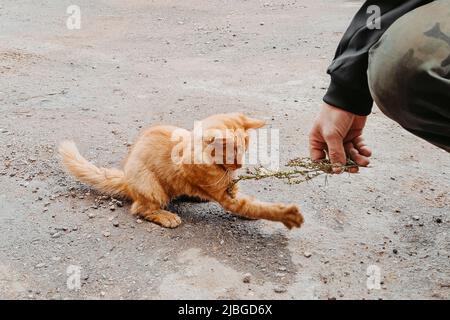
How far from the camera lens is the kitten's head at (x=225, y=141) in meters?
2.38

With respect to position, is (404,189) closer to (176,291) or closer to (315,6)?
(176,291)

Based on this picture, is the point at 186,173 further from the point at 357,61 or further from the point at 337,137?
the point at 357,61

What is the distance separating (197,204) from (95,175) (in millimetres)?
604

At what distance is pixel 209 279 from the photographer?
7.38 feet

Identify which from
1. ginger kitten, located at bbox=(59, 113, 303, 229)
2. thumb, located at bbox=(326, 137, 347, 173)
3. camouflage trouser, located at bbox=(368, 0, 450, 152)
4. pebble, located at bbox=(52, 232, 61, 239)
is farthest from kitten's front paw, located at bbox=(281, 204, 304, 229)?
pebble, located at bbox=(52, 232, 61, 239)

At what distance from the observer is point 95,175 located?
9.46ft

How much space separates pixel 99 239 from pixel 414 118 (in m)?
1.60

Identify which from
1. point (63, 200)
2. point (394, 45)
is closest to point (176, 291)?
point (63, 200)

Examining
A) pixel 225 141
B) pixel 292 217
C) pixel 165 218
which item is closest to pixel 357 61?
pixel 225 141

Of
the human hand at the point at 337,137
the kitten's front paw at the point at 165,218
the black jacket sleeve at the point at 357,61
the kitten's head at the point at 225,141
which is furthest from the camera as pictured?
the kitten's front paw at the point at 165,218

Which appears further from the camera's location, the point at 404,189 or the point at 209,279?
the point at 404,189

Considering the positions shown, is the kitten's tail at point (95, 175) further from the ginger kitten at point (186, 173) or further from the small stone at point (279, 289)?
the small stone at point (279, 289)

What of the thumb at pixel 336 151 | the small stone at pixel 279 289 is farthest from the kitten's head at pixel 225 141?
the small stone at pixel 279 289

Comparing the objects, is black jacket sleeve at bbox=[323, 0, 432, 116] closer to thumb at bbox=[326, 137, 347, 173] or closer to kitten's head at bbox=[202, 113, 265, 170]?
thumb at bbox=[326, 137, 347, 173]
